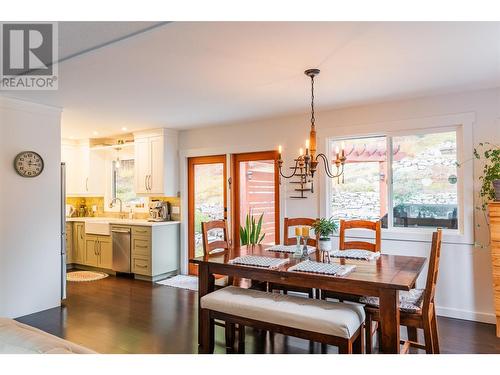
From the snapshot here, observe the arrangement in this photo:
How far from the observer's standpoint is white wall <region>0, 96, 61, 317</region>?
3553 millimetres

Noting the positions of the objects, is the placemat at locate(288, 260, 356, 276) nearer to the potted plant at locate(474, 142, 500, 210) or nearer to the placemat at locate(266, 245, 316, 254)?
the placemat at locate(266, 245, 316, 254)

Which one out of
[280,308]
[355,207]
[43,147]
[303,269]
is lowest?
[280,308]

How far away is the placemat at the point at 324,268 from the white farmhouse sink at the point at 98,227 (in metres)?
4.01

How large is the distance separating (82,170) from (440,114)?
18.8 ft

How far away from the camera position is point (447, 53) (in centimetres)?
255

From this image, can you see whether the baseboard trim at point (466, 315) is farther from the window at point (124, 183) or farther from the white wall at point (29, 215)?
the window at point (124, 183)

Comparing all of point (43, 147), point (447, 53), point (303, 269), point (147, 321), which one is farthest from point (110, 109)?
point (447, 53)

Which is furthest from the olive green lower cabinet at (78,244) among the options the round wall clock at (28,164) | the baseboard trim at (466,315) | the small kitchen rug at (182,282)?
the baseboard trim at (466,315)

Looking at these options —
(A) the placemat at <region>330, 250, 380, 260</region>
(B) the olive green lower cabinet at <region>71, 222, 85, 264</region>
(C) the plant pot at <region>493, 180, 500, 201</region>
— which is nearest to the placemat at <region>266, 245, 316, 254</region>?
(A) the placemat at <region>330, 250, 380, 260</region>

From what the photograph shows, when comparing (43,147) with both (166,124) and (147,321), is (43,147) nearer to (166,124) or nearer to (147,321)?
(166,124)

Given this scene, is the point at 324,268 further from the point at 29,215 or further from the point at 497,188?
the point at 29,215

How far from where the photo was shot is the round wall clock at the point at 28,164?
364 cm

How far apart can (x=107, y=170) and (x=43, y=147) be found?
261 cm

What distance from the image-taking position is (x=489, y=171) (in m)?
3.28
